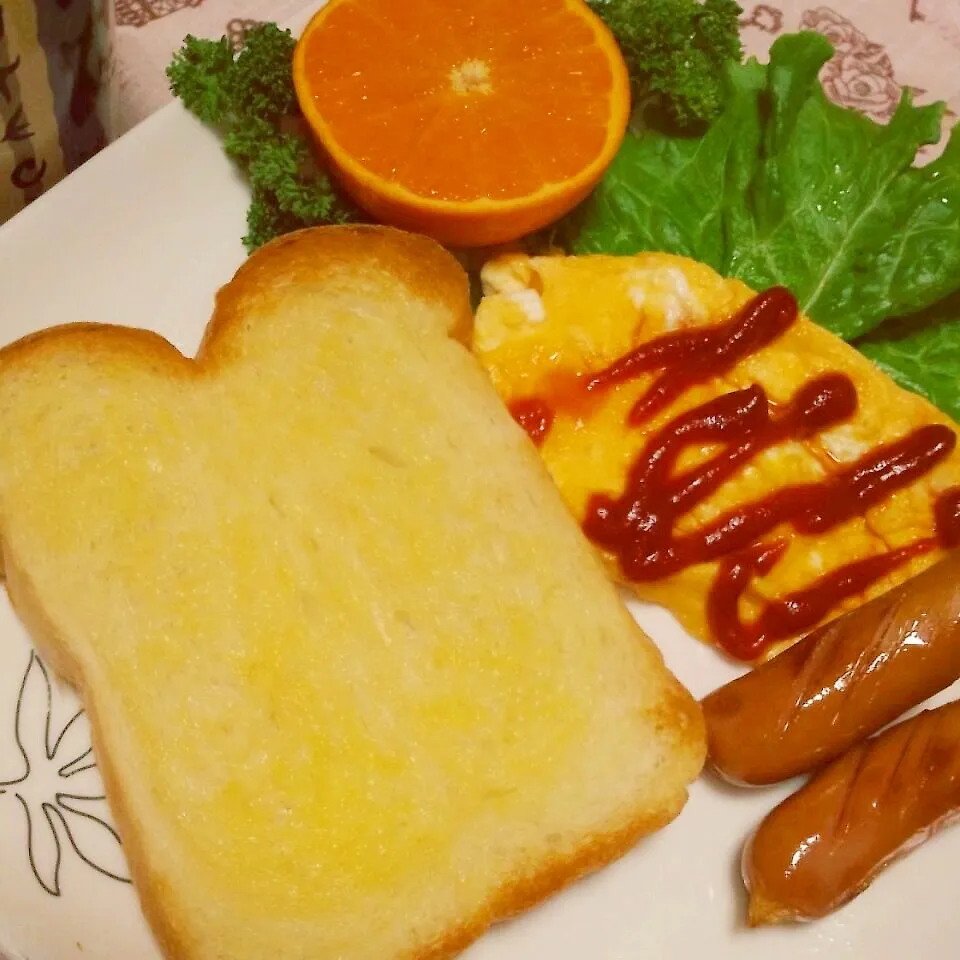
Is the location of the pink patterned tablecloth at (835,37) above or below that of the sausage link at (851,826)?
above

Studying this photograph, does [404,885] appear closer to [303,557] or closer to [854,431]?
[303,557]

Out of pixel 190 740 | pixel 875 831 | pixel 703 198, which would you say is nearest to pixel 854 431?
pixel 703 198

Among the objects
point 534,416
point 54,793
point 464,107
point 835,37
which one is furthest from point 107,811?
point 835,37

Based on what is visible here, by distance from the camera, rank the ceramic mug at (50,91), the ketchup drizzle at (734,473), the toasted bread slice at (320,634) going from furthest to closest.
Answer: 1. the ketchup drizzle at (734,473)
2. the toasted bread slice at (320,634)
3. the ceramic mug at (50,91)

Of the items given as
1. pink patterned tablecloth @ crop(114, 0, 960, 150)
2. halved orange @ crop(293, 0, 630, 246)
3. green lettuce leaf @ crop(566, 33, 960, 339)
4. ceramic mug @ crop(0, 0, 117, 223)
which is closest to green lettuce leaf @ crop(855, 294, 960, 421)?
green lettuce leaf @ crop(566, 33, 960, 339)

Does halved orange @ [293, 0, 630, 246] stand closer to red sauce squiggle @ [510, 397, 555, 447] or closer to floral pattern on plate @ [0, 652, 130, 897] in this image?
red sauce squiggle @ [510, 397, 555, 447]

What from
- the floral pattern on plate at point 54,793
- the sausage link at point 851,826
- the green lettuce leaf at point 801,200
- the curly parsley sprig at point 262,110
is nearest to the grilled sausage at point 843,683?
the sausage link at point 851,826

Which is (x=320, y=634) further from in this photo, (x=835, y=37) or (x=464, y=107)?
(x=835, y=37)

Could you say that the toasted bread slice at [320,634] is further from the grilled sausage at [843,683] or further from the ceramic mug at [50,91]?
the ceramic mug at [50,91]
